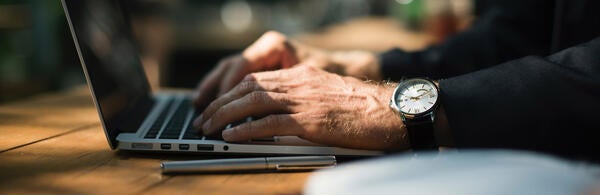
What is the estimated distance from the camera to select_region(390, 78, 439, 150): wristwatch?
2.35 feet

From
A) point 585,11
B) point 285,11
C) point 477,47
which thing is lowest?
point 285,11

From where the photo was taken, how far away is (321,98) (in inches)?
31.9

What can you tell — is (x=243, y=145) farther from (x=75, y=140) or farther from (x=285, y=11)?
(x=285, y=11)

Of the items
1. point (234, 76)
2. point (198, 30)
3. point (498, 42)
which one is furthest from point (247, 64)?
point (198, 30)

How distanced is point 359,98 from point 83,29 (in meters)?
0.39

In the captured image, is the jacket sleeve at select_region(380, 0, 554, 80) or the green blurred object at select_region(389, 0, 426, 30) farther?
the green blurred object at select_region(389, 0, 426, 30)

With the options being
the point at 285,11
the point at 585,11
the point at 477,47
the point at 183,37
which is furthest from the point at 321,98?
the point at 285,11

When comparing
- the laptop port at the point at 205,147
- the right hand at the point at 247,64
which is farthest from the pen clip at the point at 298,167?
the right hand at the point at 247,64

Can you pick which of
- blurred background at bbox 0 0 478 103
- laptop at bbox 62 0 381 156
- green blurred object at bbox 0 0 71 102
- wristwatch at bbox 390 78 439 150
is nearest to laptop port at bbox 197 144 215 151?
laptop at bbox 62 0 381 156

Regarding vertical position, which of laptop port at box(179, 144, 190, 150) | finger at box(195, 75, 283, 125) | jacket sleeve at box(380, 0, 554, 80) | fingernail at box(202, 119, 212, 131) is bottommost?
jacket sleeve at box(380, 0, 554, 80)

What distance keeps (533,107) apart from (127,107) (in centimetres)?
59

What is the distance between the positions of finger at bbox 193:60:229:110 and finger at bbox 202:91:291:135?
12.7 inches

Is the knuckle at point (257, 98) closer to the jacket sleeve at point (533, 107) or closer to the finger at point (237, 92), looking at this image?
the finger at point (237, 92)

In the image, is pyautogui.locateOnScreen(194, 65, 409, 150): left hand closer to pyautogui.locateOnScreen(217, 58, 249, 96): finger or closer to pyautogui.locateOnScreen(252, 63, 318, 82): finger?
pyautogui.locateOnScreen(252, 63, 318, 82): finger
